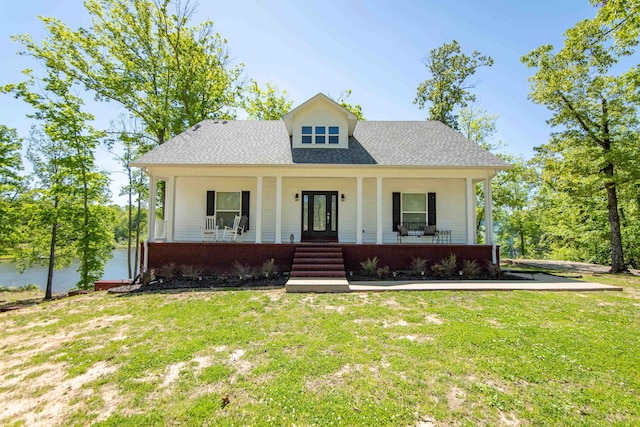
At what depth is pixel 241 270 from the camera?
8812 millimetres

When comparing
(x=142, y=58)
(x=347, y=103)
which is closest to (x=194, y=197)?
(x=142, y=58)

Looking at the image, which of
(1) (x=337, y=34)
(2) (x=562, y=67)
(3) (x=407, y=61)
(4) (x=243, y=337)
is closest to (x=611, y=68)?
(2) (x=562, y=67)

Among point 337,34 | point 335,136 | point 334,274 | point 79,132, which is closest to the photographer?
point 334,274

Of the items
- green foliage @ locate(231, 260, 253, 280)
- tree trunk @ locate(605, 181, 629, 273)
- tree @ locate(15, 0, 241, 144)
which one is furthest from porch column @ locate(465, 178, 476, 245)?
tree @ locate(15, 0, 241, 144)

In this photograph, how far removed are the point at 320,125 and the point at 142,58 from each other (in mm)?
13400

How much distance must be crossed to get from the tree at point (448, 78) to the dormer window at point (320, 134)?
12345 mm

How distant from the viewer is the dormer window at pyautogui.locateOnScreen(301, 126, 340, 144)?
38.5 ft

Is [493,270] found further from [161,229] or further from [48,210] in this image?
[48,210]

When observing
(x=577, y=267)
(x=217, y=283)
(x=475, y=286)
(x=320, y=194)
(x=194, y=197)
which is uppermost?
(x=320, y=194)

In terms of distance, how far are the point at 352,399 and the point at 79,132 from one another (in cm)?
1867

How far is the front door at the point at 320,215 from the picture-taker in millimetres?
11445

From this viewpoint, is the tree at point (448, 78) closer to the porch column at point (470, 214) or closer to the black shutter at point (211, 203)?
the porch column at point (470, 214)

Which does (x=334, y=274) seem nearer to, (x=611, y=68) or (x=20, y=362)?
(x=20, y=362)

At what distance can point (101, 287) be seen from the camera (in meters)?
8.89
